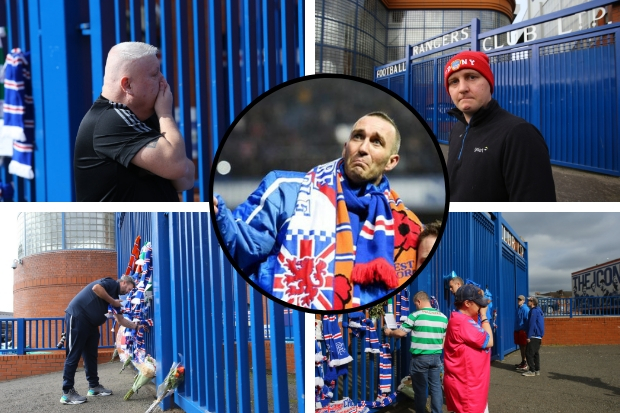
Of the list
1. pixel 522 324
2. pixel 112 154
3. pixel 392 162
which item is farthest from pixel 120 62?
pixel 522 324

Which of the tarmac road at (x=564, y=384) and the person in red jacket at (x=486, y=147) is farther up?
the person in red jacket at (x=486, y=147)

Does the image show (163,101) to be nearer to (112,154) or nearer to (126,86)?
(126,86)

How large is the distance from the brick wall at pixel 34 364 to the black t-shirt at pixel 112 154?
0.68 meters

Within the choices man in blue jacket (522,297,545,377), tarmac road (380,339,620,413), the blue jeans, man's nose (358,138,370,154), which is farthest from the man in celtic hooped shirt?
man's nose (358,138,370,154)

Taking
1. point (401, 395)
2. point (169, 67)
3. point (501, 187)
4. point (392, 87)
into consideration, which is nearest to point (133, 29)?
point (169, 67)

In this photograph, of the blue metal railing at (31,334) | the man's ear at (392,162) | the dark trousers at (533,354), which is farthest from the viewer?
the dark trousers at (533,354)

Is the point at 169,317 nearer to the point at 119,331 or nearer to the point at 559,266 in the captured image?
the point at 119,331

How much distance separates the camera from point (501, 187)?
101 inches

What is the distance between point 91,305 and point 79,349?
0.61 feet

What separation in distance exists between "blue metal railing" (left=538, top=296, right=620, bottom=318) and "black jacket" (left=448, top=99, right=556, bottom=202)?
0.52 metres

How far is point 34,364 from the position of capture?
8.97 ft

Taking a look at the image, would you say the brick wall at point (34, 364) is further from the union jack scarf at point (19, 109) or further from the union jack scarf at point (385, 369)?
the union jack scarf at point (385, 369)

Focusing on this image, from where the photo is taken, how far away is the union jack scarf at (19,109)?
104 inches

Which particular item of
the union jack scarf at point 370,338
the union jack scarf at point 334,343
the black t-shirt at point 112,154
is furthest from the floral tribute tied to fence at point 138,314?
the union jack scarf at point 370,338
